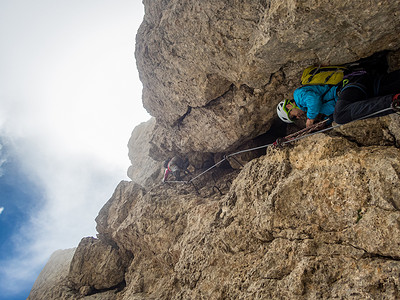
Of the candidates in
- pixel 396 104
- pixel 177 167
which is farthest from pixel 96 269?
pixel 396 104

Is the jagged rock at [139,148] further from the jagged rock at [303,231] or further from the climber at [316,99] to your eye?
the climber at [316,99]

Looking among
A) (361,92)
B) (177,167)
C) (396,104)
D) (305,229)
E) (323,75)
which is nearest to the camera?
(396,104)

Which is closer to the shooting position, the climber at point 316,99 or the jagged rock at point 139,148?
the climber at point 316,99

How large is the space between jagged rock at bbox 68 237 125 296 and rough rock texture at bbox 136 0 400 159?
689 centimetres

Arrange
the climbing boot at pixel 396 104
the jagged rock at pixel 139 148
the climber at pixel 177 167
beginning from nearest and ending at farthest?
1. the climbing boot at pixel 396 104
2. the climber at pixel 177 167
3. the jagged rock at pixel 139 148

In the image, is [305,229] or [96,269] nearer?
[305,229]

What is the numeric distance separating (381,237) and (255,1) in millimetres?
5645

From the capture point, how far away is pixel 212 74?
7.91 m

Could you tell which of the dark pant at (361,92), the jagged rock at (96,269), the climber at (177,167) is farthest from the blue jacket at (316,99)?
the jagged rock at (96,269)

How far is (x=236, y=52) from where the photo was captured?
6492 millimetres

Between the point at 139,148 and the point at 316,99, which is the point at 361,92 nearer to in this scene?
the point at 316,99

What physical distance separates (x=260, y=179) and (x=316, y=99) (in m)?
2.54

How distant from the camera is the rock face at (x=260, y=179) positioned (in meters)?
3.63

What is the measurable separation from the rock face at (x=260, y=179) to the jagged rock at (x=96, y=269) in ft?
0.20
